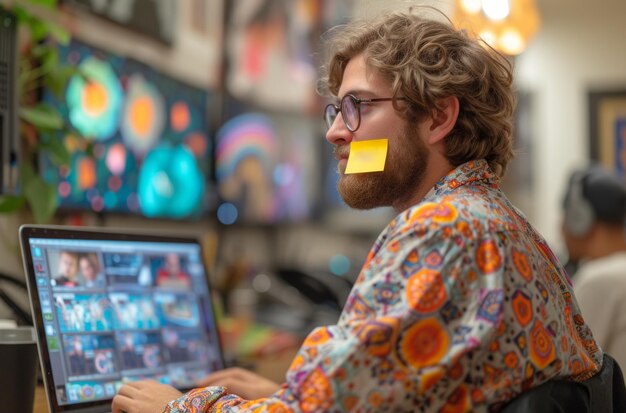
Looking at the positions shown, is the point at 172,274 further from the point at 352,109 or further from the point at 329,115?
the point at 352,109

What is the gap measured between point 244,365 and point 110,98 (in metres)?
0.93

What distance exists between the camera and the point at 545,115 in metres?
6.08

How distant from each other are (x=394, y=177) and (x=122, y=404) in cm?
60

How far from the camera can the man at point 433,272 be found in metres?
1.05

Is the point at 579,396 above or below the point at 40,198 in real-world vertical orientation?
below

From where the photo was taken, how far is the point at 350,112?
1392mm

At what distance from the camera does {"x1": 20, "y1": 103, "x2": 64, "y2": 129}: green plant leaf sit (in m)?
1.97

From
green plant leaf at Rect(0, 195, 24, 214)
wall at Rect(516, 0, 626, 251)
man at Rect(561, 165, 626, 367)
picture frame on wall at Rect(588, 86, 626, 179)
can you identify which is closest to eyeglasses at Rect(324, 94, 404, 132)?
green plant leaf at Rect(0, 195, 24, 214)

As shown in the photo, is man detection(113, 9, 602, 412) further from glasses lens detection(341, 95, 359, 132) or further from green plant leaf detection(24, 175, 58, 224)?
green plant leaf detection(24, 175, 58, 224)

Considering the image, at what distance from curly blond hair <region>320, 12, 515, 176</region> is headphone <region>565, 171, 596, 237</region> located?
1.75 metres

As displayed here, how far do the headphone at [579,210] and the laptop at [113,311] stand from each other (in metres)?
1.77

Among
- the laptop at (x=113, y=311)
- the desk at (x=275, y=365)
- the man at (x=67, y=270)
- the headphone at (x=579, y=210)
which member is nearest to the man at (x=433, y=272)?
the laptop at (x=113, y=311)

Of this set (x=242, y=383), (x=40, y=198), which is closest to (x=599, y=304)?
(x=242, y=383)

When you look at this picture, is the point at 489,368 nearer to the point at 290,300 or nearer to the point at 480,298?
the point at 480,298
